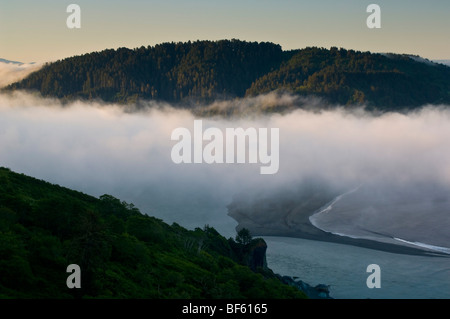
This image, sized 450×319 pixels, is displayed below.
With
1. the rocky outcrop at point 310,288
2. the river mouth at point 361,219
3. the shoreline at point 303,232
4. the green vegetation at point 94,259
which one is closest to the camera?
the green vegetation at point 94,259

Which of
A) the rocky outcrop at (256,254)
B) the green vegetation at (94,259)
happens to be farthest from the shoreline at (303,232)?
the green vegetation at (94,259)

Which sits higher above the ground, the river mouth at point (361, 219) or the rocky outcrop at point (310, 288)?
the river mouth at point (361, 219)

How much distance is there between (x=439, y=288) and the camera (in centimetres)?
9512

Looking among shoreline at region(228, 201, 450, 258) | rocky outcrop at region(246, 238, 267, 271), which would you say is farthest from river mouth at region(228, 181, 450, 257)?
rocky outcrop at region(246, 238, 267, 271)

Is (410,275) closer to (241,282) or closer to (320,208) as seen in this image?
(241,282)

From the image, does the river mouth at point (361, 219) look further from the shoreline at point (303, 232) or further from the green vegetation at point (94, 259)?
the green vegetation at point (94, 259)

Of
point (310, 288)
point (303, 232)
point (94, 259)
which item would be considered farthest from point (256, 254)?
point (94, 259)

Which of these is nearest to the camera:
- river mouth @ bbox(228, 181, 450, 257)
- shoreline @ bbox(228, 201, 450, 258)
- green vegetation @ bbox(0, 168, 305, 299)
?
green vegetation @ bbox(0, 168, 305, 299)

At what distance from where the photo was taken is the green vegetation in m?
43.9

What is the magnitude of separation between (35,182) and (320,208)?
11438 centimetres

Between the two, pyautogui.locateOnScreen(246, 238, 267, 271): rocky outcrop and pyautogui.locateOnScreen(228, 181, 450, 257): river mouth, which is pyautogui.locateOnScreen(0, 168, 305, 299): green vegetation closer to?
pyautogui.locateOnScreen(246, 238, 267, 271): rocky outcrop

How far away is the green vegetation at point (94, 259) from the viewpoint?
43.9m

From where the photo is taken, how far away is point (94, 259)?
145ft

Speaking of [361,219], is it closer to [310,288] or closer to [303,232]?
[303,232]
